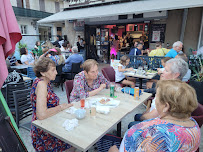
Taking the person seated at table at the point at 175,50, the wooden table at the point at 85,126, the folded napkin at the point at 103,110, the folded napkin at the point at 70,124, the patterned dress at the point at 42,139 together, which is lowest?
the patterned dress at the point at 42,139

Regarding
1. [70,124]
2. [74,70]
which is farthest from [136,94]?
[74,70]

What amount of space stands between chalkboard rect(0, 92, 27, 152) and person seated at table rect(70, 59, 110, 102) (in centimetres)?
99

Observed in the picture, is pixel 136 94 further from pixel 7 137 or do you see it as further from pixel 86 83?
pixel 7 137

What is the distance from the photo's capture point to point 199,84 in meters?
3.43

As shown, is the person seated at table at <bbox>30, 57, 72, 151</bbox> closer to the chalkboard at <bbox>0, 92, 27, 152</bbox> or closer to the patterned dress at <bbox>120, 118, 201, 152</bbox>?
the chalkboard at <bbox>0, 92, 27, 152</bbox>

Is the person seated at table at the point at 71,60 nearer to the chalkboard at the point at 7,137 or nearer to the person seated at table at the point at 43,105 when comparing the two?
the person seated at table at the point at 43,105

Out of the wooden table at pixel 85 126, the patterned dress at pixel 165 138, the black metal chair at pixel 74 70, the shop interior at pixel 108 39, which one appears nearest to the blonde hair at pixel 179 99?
the patterned dress at pixel 165 138

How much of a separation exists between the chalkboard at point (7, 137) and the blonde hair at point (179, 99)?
124 centimetres

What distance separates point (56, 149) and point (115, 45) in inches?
327

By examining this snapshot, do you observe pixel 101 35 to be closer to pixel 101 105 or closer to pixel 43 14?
pixel 101 105

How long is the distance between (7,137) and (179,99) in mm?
1367

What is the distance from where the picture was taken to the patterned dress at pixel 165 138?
3.24ft

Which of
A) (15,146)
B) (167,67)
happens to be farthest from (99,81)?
(15,146)

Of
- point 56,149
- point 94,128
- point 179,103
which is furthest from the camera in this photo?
point 56,149
